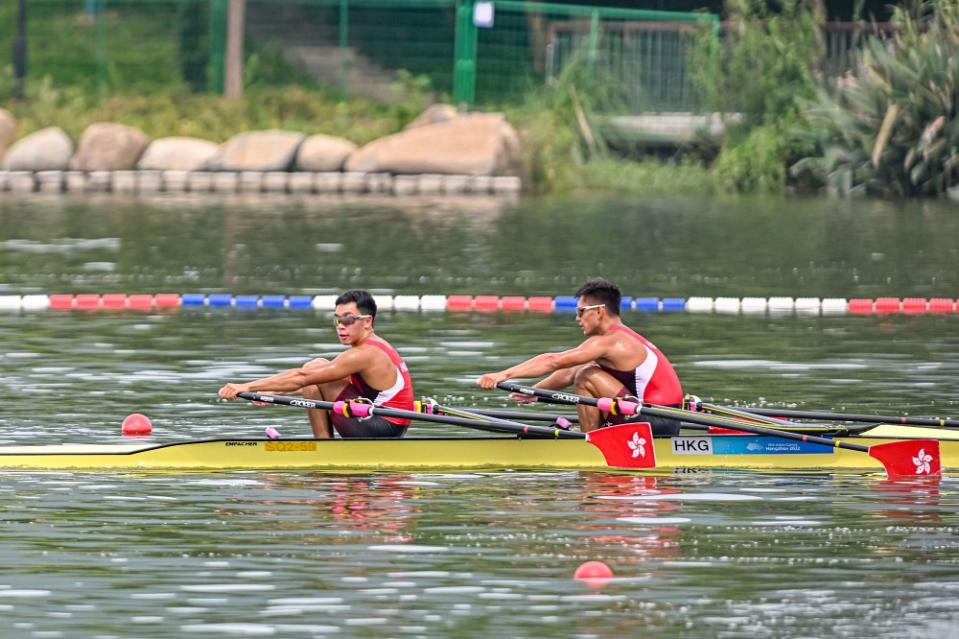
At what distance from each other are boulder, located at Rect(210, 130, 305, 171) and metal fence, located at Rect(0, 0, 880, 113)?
5.22m

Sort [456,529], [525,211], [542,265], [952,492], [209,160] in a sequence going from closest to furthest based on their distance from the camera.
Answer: [456,529], [952,492], [542,265], [525,211], [209,160]

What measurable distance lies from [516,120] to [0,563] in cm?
4055

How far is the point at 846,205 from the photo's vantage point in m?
48.7

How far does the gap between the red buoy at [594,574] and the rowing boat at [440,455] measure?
3.72 m

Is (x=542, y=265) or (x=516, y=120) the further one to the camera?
(x=516, y=120)

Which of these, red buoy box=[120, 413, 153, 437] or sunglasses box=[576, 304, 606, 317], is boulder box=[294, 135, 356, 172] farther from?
sunglasses box=[576, 304, 606, 317]

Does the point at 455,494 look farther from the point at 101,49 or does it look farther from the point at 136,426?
the point at 101,49

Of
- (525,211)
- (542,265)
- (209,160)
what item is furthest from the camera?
(209,160)

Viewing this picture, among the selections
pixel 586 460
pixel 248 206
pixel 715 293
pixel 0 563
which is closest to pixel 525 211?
pixel 248 206

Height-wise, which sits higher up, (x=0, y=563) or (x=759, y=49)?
(x=759, y=49)

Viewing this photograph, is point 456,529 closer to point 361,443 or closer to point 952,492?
point 361,443

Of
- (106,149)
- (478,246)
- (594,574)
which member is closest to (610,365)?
(594,574)

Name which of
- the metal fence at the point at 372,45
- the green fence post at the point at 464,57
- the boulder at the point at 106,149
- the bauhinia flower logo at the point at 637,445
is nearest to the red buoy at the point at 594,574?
the bauhinia flower logo at the point at 637,445

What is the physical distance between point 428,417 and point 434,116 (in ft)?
119
